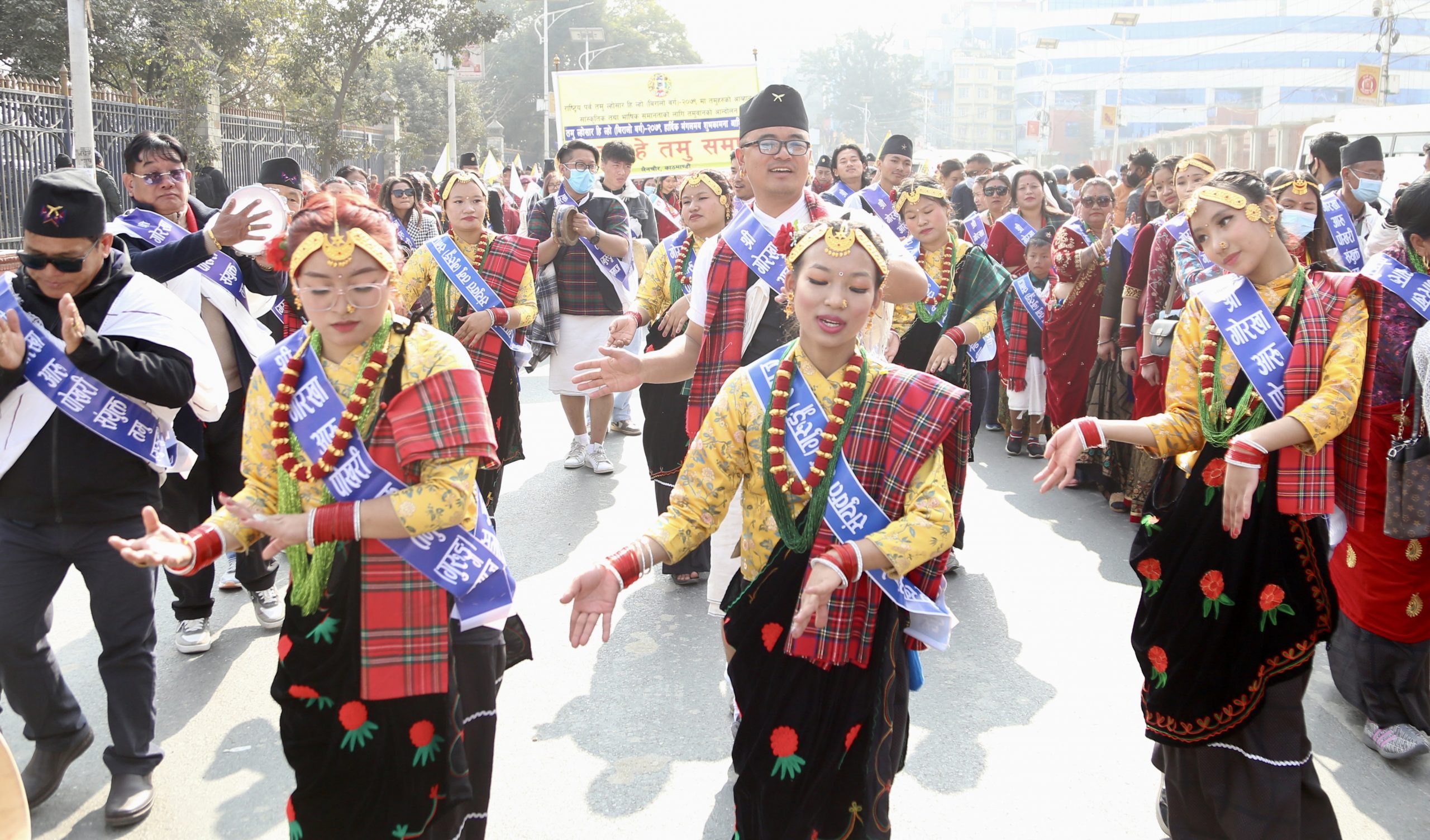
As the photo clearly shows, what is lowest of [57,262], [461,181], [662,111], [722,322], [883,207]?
[722,322]

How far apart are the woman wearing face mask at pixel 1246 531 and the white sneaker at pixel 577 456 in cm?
571

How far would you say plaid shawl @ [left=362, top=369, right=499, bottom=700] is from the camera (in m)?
2.78

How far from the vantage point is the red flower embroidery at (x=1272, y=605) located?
10.5 ft

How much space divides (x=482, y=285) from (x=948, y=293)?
2.49 meters

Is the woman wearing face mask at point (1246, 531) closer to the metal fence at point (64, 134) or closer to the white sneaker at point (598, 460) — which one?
the white sneaker at point (598, 460)

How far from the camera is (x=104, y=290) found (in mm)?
3674

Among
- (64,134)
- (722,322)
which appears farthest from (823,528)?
(64,134)

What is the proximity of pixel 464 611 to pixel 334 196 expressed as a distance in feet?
3.61

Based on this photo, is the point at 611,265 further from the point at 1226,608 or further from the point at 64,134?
the point at 64,134

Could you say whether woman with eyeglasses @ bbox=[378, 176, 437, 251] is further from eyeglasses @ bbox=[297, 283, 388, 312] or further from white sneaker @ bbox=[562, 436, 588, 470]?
eyeglasses @ bbox=[297, 283, 388, 312]

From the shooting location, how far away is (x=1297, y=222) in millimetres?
3725

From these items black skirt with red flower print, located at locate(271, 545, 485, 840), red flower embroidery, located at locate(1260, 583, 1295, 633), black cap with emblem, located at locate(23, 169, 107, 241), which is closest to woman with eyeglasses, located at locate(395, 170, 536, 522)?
black cap with emblem, located at locate(23, 169, 107, 241)

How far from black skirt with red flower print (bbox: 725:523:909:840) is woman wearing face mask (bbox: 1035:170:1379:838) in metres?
0.77

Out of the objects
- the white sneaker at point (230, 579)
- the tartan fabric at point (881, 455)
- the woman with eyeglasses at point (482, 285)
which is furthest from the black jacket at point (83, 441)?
the woman with eyeglasses at point (482, 285)
